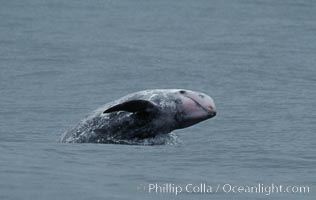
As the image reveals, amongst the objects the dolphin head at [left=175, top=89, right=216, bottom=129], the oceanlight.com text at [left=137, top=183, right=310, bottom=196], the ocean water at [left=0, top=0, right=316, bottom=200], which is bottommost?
the ocean water at [left=0, top=0, right=316, bottom=200]

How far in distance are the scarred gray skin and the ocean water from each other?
481 millimetres

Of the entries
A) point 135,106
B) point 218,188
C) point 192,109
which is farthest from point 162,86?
point 218,188

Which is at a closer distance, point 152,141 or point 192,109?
point 152,141

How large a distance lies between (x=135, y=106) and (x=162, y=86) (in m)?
14.1

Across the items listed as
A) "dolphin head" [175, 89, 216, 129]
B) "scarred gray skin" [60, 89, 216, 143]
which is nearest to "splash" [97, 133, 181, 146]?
"scarred gray skin" [60, 89, 216, 143]

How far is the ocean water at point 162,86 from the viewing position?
54.5 ft

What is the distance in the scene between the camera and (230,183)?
1673 cm

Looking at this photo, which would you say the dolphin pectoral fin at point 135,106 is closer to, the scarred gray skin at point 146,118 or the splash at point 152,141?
the scarred gray skin at point 146,118

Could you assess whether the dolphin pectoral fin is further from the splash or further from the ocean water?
the ocean water

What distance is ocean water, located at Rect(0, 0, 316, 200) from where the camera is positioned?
1661cm

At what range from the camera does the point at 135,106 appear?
21375mm

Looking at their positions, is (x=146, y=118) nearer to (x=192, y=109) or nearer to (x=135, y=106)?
(x=135, y=106)

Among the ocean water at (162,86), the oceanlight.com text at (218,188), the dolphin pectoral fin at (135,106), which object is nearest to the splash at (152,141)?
the ocean water at (162,86)

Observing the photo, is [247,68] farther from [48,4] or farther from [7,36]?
[48,4]
